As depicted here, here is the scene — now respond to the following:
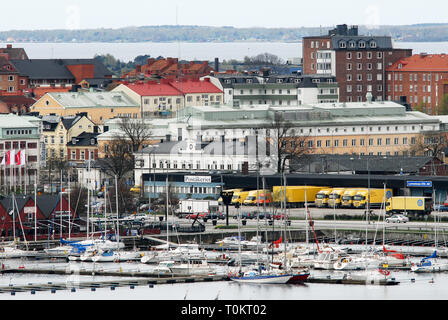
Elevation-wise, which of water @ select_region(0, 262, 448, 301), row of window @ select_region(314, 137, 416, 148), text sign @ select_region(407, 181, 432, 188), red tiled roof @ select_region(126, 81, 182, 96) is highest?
red tiled roof @ select_region(126, 81, 182, 96)

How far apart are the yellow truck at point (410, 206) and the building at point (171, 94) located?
4359cm

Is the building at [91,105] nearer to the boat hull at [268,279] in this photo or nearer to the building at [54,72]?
the building at [54,72]

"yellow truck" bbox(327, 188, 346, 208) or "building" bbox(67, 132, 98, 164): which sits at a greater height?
"building" bbox(67, 132, 98, 164)

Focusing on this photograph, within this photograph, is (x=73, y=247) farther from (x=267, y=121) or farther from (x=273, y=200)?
(x=267, y=121)

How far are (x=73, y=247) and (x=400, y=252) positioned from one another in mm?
12656

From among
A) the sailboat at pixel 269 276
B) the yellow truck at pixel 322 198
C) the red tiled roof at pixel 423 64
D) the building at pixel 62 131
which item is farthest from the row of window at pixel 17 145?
the red tiled roof at pixel 423 64

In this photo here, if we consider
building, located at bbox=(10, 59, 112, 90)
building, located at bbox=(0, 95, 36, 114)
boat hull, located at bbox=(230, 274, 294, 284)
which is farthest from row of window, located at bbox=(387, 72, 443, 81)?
boat hull, located at bbox=(230, 274, 294, 284)

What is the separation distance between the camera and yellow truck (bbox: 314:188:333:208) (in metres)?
72.5

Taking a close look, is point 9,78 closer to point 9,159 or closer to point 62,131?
point 62,131

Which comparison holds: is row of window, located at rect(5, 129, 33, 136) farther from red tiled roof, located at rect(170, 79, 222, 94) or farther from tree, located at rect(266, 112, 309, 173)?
red tiled roof, located at rect(170, 79, 222, 94)

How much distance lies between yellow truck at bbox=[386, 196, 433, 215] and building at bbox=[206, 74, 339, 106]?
40645 millimetres

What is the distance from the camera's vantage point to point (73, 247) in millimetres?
61406

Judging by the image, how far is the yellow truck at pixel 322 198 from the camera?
72.5 metres
